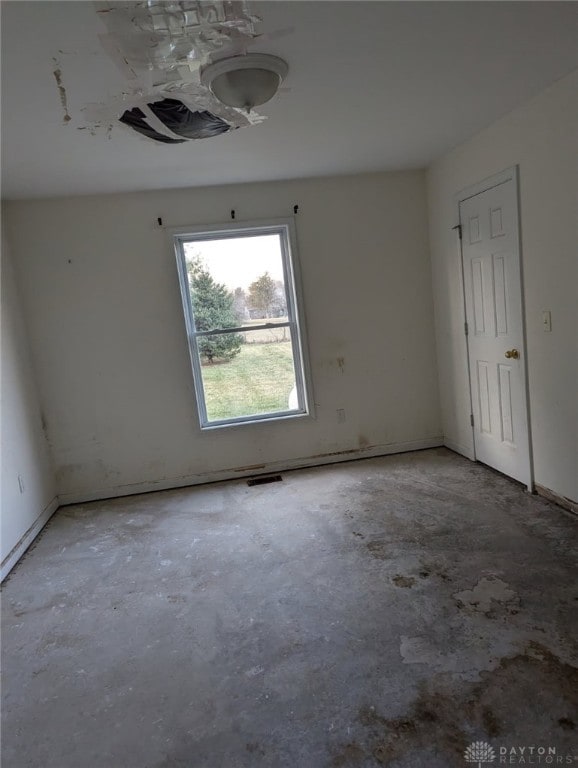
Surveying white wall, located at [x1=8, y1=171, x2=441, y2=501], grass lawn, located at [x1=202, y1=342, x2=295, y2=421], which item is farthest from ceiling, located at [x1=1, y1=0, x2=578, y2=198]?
grass lawn, located at [x1=202, y1=342, x2=295, y2=421]

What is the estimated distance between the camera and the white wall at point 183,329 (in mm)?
3814

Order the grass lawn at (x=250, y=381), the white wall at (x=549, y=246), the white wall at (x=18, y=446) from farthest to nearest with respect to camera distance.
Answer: the grass lawn at (x=250, y=381), the white wall at (x=18, y=446), the white wall at (x=549, y=246)

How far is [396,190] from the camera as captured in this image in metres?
4.12

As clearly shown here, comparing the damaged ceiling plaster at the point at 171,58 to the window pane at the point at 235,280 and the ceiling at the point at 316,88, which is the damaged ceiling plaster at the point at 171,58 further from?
the window pane at the point at 235,280

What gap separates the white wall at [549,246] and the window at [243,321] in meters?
1.62

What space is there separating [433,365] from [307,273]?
1.39 metres

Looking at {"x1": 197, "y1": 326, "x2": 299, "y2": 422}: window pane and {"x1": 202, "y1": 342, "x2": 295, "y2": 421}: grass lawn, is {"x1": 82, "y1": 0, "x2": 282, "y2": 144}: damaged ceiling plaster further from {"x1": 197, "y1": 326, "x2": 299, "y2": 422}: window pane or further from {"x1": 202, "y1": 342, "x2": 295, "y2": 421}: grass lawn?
{"x1": 202, "y1": 342, "x2": 295, "y2": 421}: grass lawn

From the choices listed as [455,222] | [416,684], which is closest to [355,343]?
[455,222]

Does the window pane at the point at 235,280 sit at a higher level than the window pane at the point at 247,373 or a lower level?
higher

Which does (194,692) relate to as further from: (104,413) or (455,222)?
(455,222)

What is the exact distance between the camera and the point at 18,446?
3.36 metres

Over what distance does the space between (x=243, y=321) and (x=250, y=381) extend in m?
0.51

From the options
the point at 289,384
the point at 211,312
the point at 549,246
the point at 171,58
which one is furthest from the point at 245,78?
the point at 289,384

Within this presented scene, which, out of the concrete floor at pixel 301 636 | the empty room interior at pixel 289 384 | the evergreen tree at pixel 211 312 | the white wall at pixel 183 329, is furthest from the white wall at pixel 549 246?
the evergreen tree at pixel 211 312
